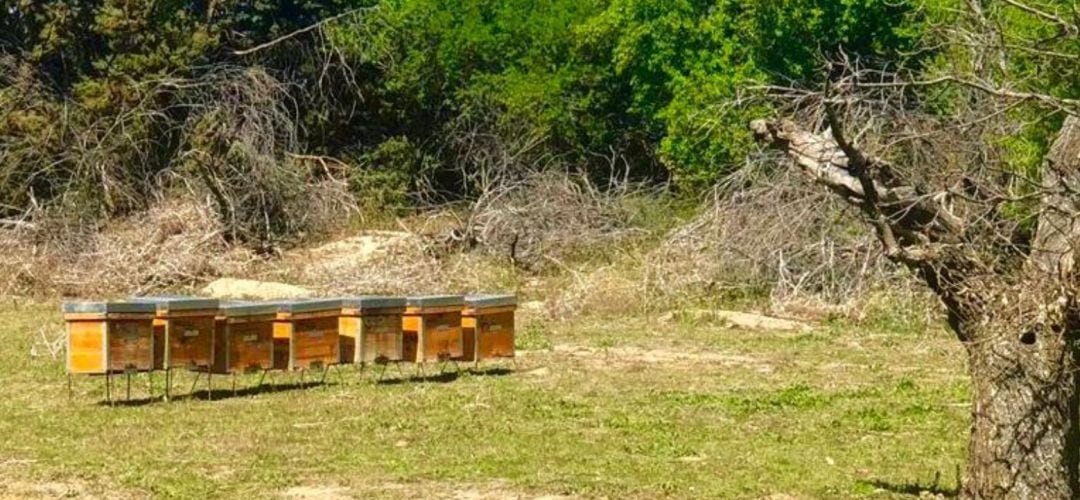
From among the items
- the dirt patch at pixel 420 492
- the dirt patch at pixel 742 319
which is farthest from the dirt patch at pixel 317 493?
the dirt patch at pixel 742 319

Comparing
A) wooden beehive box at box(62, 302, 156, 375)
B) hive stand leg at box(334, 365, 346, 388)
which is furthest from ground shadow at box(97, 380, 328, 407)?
wooden beehive box at box(62, 302, 156, 375)

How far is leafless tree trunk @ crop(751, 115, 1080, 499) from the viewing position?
28.8ft

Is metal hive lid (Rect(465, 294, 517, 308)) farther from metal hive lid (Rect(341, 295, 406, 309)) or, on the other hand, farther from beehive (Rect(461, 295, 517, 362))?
metal hive lid (Rect(341, 295, 406, 309))

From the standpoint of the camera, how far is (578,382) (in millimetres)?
16531

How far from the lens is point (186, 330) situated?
576 inches

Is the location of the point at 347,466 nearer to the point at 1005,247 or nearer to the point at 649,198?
the point at 1005,247

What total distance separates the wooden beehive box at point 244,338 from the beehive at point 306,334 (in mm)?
121

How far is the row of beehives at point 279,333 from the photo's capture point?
14188 millimetres

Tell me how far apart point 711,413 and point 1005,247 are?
Answer: 5264 mm

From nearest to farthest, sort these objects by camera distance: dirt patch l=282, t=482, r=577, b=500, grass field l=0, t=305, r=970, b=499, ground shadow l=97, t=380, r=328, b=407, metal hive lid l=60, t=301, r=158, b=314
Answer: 1. dirt patch l=282, t=482, r=577, b=500
2. grass field l=0, t=305, r=970, b=499
3. metal hive lid l=60, t=301, r=158, b=314
4. ground shadow l=97, t=380, r=328, b=407

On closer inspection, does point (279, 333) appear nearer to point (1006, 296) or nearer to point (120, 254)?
point (1006, 296)

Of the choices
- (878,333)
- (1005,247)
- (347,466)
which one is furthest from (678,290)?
(1005,247)

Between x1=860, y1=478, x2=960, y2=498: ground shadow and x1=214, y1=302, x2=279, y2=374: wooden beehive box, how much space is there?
6.15 m

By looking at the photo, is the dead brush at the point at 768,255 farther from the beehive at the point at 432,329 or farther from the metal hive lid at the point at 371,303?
the metal hive lid at the point at 371,303
